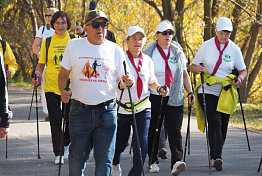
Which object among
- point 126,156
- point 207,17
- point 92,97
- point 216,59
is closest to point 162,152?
point 126,156

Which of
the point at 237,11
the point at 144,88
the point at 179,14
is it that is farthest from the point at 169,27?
the point at 237,11

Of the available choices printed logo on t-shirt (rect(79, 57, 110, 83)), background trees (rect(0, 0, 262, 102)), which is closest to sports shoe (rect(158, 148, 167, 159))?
printed logo on t-shirt (rect(79, 57, 110, 83))

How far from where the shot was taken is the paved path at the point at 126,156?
26.8ft

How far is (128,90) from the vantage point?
20.6 feet

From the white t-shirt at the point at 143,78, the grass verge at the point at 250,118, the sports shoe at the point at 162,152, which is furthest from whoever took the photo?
the grass verge at the point at 250,118

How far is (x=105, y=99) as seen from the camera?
5758 mm

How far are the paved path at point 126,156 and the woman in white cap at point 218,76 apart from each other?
1.41 feet

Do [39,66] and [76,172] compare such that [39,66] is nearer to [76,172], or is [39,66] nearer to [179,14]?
[76,172]

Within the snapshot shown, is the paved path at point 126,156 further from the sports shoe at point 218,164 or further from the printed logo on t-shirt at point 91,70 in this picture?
the printed logo on t-shirt at point 91,70

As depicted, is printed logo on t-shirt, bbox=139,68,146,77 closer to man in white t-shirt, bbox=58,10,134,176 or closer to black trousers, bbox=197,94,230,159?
man in white t-shirt, bbox=58,10,134,176

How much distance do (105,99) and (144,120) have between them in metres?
1.42

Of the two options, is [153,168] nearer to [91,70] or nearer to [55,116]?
[55,116]

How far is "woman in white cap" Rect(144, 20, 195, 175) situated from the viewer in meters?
7.91

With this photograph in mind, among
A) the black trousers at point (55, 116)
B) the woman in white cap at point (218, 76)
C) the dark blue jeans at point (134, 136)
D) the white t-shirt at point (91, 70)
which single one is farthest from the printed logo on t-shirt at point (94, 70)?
the woman in white cap at point (218, 76)
